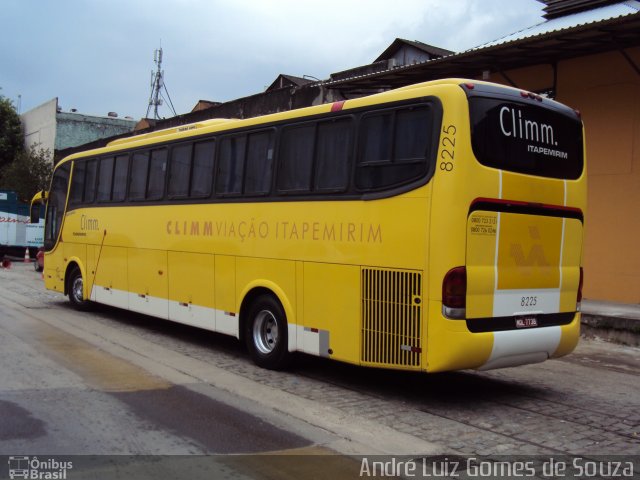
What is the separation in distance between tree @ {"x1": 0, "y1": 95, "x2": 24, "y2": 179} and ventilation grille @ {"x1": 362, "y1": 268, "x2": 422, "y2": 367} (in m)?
44.5

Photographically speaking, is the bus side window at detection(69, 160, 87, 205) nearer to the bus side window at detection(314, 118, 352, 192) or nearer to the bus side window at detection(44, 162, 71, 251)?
the bus side window at detection(44, 162, 71, 251)

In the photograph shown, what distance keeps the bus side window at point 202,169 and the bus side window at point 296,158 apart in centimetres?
170

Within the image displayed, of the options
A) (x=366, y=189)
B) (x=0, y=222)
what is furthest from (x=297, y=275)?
(x=0, y=222)

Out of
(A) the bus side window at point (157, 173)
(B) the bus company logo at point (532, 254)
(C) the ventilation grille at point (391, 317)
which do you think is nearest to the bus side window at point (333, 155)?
(C) the ventilation grille at point (391, 317)

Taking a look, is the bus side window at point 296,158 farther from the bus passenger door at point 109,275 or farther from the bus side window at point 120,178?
the bus passenger door at point 109,275

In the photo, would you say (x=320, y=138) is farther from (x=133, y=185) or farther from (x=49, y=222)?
(x=49, y=222)

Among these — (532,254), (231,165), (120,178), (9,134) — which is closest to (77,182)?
(120,178)

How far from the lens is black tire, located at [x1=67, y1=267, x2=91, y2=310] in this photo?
531 inches

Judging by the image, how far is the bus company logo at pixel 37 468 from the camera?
4.50 m

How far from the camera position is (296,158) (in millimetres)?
7980

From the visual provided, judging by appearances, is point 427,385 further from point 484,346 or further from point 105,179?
point 105,179

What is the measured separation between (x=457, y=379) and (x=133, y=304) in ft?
20.1

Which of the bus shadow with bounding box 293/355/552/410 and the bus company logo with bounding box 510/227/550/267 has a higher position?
the bus company logo with bounding box 510/227/550/267
